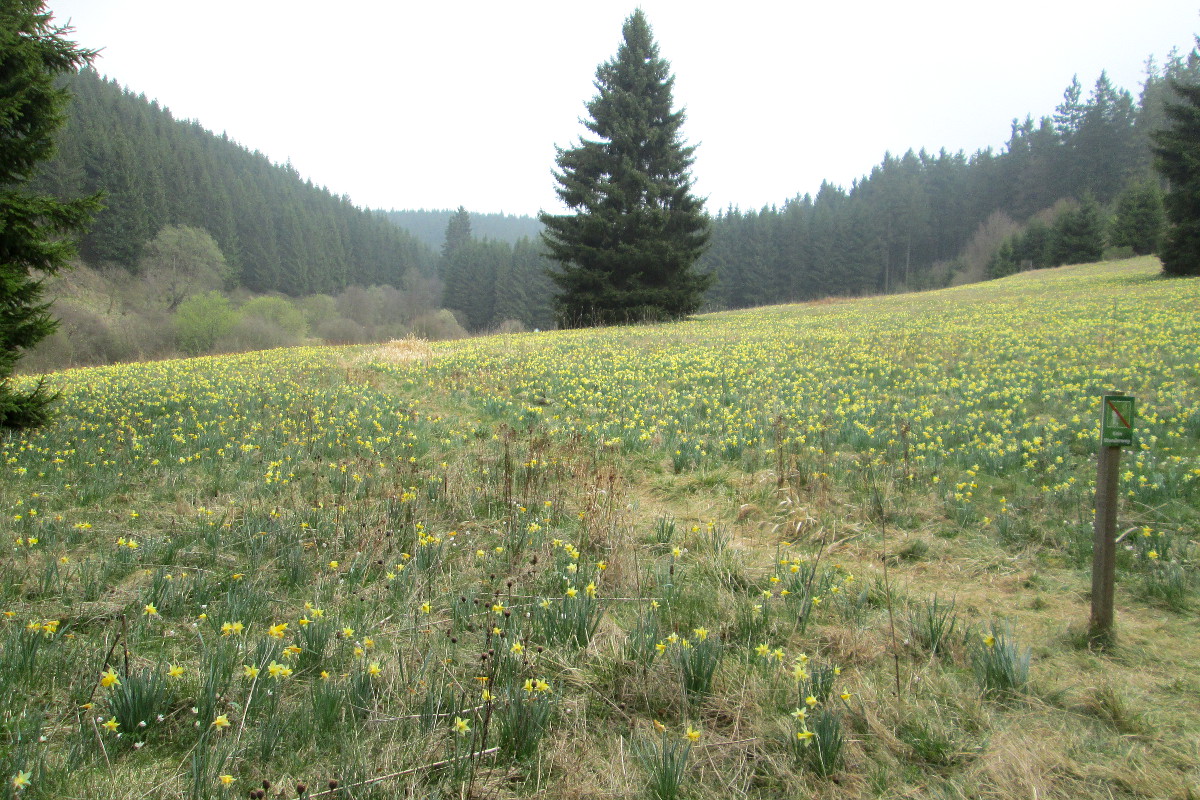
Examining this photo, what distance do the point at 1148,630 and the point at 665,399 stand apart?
638 centimetres

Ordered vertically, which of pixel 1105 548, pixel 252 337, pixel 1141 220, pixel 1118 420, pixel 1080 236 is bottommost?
pixel 1105 548

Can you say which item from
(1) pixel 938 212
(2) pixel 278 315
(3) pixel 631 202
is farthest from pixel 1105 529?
(1) pixel 938 212

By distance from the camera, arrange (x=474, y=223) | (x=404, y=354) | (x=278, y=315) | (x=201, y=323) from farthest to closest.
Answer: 1. (x=474, y=223)
2. (x=278, y=315)
3. (x=201, y=323)
4. (x=404, y=354)

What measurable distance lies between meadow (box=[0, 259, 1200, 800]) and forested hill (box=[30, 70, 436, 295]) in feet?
132

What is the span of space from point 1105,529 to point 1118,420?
601mm

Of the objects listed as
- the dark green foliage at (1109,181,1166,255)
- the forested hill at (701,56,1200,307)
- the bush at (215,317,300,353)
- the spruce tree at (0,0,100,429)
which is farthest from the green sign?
the forested hill at (701,56,1200,307)

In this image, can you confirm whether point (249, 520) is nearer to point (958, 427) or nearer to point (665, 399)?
point (665, 399)

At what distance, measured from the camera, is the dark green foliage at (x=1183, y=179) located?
23750 millimetres

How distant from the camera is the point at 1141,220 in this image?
3900cm

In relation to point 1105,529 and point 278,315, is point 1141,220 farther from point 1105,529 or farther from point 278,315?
point 278,315

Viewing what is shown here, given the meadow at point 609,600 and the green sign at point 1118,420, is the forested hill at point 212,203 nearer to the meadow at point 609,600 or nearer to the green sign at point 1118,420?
the meadow at point 609,600

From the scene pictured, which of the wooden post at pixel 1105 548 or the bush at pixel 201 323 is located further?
the bush at pixel 201 323

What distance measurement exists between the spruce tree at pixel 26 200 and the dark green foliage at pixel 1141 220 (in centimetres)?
5123

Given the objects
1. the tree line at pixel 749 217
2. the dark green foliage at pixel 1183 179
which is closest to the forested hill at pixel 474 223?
the tree line at pixel 749 217
